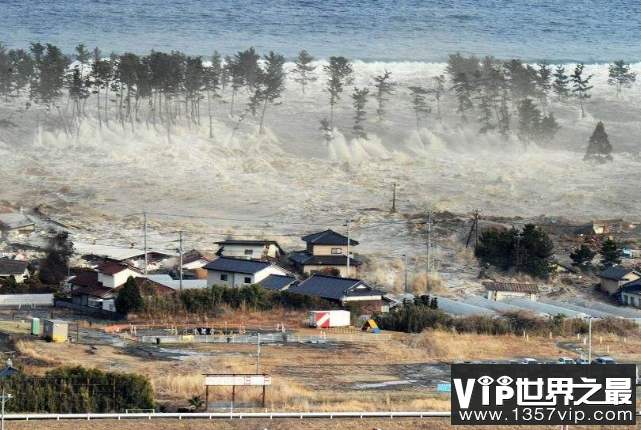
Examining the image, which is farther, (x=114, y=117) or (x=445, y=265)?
(x=114, y=117)

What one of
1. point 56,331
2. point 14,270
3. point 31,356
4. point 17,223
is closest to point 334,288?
point 56,331

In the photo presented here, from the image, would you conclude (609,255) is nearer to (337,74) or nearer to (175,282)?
(175,282)

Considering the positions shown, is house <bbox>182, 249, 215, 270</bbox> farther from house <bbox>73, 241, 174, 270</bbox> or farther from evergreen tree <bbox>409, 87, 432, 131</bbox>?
evergreen tree <bbox>409, 87, 432, 131</bbox>

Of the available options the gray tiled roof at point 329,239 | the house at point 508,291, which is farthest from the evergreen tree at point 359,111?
the house at point 508,291

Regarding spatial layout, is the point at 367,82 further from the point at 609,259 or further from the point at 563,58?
the point at 609,259

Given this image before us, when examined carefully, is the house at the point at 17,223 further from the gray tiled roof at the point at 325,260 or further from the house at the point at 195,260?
the gray tiled roof at the point at 325,260

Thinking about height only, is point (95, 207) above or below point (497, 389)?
below

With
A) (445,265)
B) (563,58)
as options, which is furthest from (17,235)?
(563,58)
